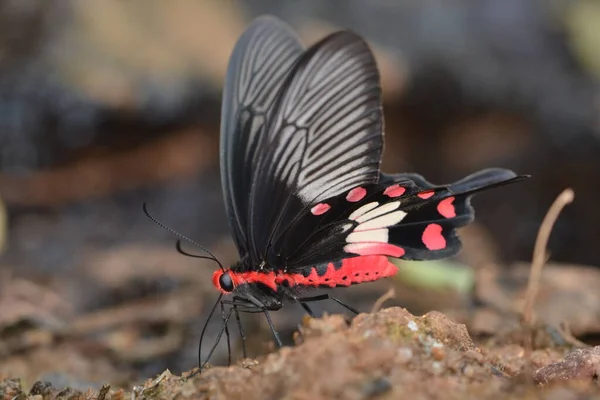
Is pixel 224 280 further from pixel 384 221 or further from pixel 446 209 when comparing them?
pixel 446 209

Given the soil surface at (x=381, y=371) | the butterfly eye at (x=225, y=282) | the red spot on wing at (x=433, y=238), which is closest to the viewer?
the soil surface at (x=381, y=371)

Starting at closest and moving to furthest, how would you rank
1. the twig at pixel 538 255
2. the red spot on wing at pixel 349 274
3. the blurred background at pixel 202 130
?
the red spot on wing at pixel 349 274 → the twig at pixel 538 255 → the blurred background at pixel 202 130

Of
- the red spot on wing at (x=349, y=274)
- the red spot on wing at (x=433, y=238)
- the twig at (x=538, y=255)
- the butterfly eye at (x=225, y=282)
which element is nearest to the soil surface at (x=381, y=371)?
the butterfly eye at (x=225, y=282)

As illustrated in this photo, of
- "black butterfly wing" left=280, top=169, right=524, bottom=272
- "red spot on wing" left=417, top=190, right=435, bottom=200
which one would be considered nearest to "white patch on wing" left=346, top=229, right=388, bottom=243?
"black butterfly wing" left=280, top=169, right=524, bottom=272

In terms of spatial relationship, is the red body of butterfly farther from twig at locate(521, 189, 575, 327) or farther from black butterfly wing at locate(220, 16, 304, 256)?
twig at locate(521, 189, 575, 327)

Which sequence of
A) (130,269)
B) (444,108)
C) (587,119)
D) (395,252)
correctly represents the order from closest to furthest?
(395,252) → (130,269) → (587,119) → (444,108)

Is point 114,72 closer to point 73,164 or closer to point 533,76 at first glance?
point 73,164

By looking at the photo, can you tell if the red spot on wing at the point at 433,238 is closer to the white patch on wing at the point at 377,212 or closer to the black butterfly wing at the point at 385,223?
the black butterfly wing at the point at 385,223

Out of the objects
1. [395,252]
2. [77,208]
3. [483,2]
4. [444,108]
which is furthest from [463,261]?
[483,2]
